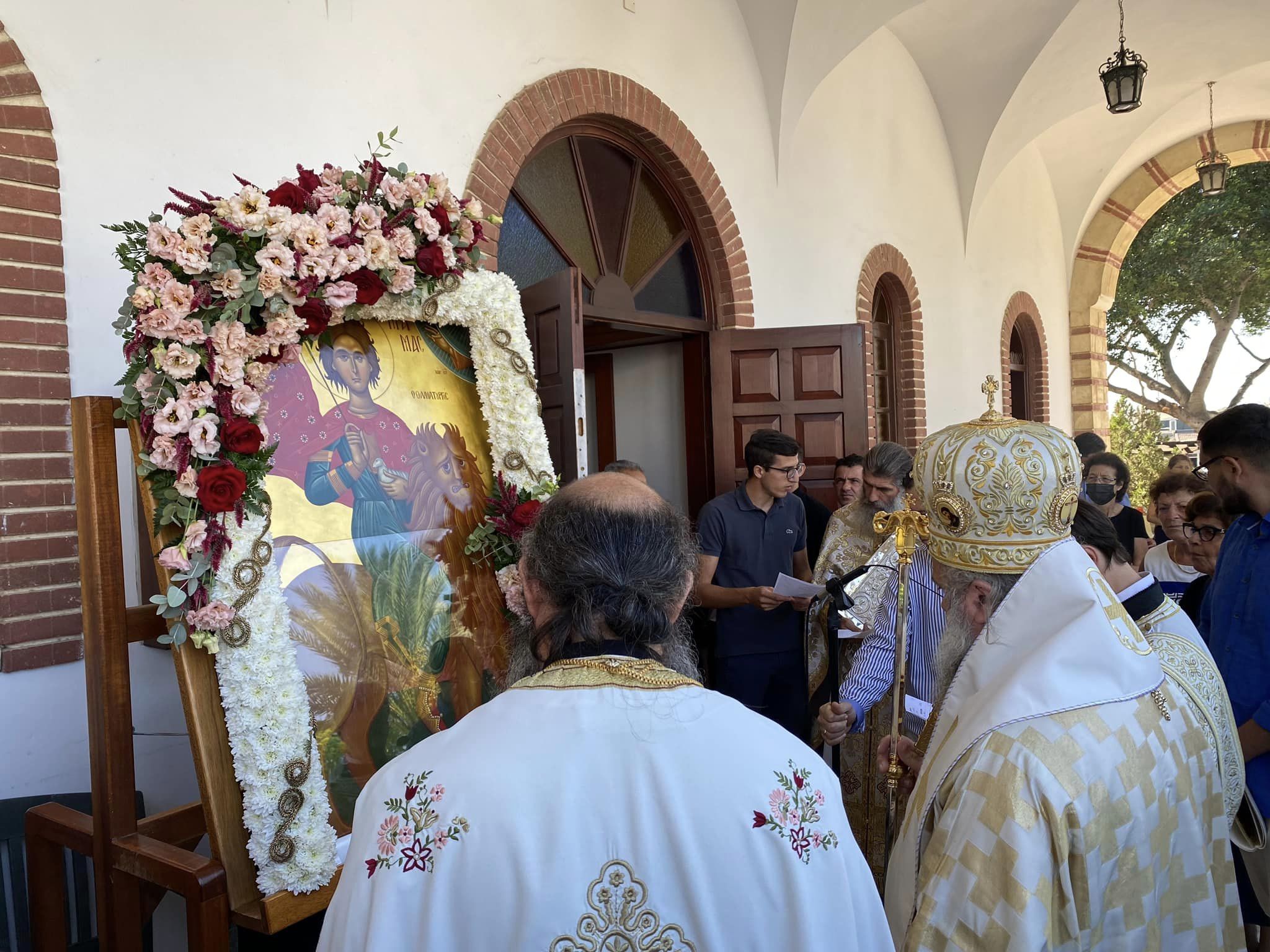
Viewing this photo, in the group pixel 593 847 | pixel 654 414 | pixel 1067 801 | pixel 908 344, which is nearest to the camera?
pixel 593 847

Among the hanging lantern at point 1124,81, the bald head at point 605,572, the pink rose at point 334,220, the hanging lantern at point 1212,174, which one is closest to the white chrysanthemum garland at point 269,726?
the pink rose at point 334,220

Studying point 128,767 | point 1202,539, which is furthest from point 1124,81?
point 128,767

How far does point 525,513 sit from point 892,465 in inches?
83.7

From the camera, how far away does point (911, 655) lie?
313 cm

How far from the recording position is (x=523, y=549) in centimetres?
150

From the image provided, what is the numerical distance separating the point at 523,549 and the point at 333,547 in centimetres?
105

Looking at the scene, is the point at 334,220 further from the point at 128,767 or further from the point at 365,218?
the point at 128,767

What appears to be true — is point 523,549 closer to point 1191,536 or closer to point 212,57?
point 212,57

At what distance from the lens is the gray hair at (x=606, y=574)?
136 cm

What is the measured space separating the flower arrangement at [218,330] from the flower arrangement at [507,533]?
0.68 metres

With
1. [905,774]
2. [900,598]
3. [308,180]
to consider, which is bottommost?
[905,774]

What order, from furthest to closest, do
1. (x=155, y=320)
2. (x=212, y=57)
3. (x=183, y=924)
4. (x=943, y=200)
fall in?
(x=943, y=200) < (x=212, y=57) < (x=183, y=924) < (x=155, y=320)

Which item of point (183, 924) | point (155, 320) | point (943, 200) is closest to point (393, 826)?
point (155, 320)

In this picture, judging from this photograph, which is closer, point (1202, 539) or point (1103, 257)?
point (1202, 539)
